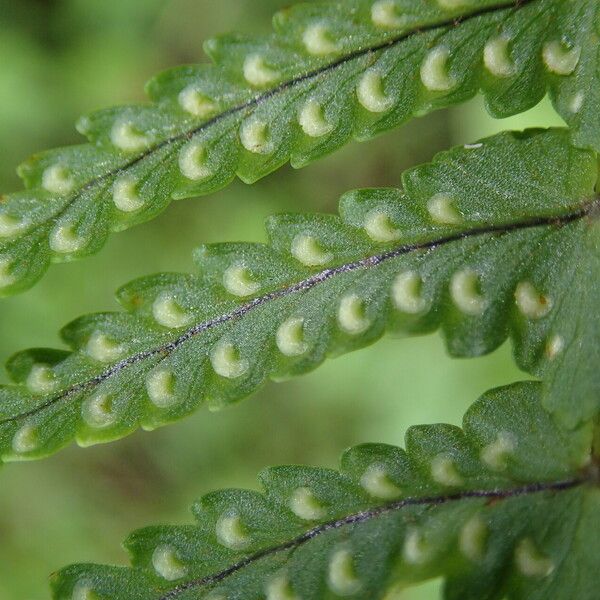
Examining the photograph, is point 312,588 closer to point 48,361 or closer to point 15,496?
point 48,361

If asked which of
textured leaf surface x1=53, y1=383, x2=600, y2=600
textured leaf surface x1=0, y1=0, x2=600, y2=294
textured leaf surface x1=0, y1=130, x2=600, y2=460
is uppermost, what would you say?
textured leaf surface x1=0, y1=0, x2=600, y2=294

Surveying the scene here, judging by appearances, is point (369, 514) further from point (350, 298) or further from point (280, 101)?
point (280, 101)

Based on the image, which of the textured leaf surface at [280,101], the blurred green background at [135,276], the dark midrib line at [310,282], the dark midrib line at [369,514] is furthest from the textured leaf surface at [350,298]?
the blurred green background at [135,276]

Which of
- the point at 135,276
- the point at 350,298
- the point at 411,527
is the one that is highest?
the point at 135,276

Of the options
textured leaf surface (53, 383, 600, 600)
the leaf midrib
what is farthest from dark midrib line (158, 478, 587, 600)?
the leaf midrib

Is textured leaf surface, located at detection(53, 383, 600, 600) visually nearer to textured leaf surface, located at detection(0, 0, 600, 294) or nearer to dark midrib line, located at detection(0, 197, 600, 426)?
dark midrib line, located at detection(0, 197, 600, 426)

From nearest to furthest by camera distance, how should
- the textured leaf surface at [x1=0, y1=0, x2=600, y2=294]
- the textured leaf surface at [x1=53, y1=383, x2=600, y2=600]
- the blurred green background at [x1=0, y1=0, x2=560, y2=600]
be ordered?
the textured leaf surface at [x1=53, y1=383, x2=600, y2=600]
the textured leaf surface at [x1=0, y1=0, x2=600, y2=294]
the blurred green background at [x1=0, y1=0, x2=560, y2=600]

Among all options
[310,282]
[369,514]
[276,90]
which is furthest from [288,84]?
[369,514]
